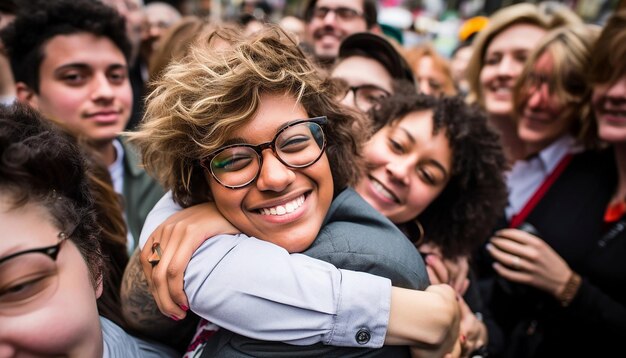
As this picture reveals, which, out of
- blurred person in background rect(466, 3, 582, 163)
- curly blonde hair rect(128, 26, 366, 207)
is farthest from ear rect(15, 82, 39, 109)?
blurred person in background rect(466, 3, 582, 163)

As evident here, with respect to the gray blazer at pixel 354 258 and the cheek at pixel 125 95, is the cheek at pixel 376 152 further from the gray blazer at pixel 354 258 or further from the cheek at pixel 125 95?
the cheek at pixel 125 95

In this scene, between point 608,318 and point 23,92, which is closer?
point 608,318

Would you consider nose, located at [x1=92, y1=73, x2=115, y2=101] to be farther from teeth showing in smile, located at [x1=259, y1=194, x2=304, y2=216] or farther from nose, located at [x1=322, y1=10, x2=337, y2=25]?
nose, located at [x1=322, y1=10, x2=337, y2=25]

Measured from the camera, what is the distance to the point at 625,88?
2434 millimetres

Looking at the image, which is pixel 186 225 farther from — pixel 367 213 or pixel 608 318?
pixel 608 318

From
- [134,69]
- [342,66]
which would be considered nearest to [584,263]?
[342,66]

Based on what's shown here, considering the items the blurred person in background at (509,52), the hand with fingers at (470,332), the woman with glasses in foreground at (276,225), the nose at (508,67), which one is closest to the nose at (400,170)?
the woman with glasses in foreground at (276,225)

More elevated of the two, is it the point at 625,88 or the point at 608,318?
the point at 625,88

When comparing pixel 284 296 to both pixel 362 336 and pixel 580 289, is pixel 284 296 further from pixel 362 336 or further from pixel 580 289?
pixel 580 289

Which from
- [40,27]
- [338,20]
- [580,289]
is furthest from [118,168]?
[580,289]

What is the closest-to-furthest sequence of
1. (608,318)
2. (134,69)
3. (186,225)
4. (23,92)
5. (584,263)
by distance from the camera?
(186,225)
(608,318)
(584,263)
(23,92)
(134,69)

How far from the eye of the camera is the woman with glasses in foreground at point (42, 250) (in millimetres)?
988

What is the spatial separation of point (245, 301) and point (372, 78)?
184cm

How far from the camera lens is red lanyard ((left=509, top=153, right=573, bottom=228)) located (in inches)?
108
